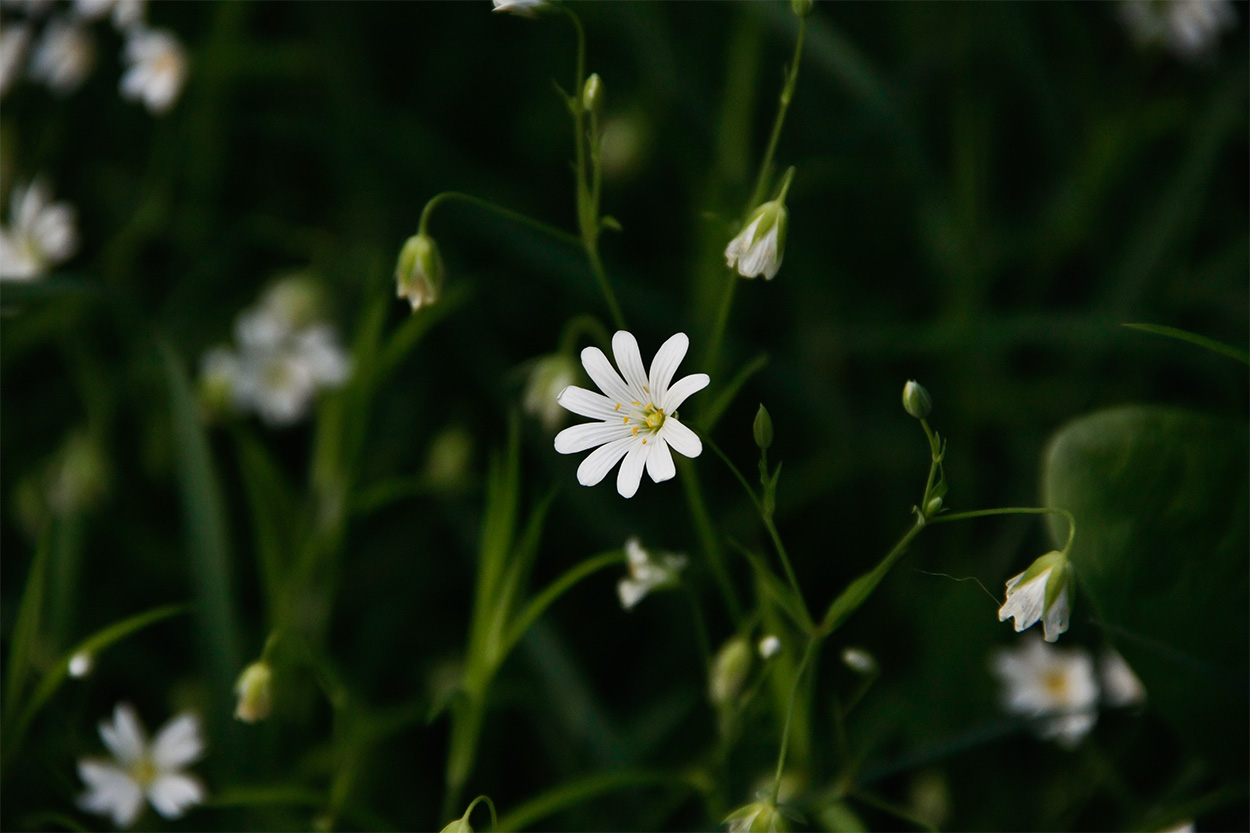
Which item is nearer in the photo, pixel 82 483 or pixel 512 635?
pixel 512 635

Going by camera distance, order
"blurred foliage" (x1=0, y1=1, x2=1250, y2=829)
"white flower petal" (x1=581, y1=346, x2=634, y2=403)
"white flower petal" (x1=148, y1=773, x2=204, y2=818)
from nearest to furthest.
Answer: "white flower petal" (x1=581, y1=346, x2=634, y2=403) < "white flower petal" (x1=148, y1=773, x2=204, y2=818) < "blurred foliage" (x1=0, y1=1, x2=1250, y2=829)

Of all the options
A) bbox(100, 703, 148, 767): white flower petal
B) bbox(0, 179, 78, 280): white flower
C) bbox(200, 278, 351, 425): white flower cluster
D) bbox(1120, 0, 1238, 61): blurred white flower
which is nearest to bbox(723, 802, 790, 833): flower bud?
bbox(100, 703, 148, 767): white flower petal

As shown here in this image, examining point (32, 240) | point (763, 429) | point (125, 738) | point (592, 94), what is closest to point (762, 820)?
point (763, 429)

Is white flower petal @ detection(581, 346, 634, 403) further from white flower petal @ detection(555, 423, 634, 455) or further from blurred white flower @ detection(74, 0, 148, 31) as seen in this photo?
blurred white flower @ detection(74, 0, 148, 31)

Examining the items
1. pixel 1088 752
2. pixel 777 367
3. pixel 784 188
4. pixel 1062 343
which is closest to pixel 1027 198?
pixel 1062 343

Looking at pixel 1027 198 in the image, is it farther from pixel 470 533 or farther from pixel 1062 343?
pixel 470 533

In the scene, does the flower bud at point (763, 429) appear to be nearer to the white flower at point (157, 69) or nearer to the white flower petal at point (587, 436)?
the white flower petal at point (587, 436)
